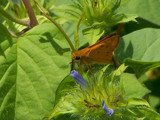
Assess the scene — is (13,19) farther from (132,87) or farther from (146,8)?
(146,8)

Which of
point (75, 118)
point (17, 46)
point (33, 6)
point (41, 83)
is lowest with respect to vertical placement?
point (75, 118)

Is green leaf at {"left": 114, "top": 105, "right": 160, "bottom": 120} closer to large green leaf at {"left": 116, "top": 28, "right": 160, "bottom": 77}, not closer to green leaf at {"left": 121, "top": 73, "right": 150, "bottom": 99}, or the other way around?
green leaf at {"left": 121, "top": 73, "right": 150, "bottom": 99}

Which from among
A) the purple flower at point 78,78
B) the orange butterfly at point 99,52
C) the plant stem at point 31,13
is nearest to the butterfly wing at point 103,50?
the orange butterfly at point 99,52

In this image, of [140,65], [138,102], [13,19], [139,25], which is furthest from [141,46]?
[13,19]

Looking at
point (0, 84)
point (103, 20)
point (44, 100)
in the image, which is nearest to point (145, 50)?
point (103, 20)

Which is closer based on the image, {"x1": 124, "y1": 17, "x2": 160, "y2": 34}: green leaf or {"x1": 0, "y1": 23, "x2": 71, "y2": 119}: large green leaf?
{"x1": 0, "y1": 23, "x2": 71, "y2": 119}: large green leaf

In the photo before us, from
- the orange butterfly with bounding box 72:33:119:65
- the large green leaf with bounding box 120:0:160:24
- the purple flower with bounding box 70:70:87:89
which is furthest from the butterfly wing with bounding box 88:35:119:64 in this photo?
the large green leaf with bounding box 120:0:160:24

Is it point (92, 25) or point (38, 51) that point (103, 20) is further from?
point (38, 51)
